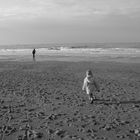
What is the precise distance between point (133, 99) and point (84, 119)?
367 centimetres

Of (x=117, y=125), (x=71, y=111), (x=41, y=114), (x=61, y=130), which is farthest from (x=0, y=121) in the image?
(x=117, y=125)

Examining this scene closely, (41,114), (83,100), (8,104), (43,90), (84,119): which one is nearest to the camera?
(84,119)

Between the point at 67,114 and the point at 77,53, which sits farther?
the point at 77,53

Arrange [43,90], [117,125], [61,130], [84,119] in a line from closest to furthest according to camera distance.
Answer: [61,130], [117,125], [84,119], [43,90]

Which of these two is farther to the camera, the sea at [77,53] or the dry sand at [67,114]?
the sea at [77,53]

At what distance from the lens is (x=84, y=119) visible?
719cm

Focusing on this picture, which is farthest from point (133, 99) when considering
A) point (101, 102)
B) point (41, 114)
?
point (41, 114)

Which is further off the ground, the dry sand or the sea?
the sea

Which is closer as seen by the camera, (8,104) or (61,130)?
(61,130)

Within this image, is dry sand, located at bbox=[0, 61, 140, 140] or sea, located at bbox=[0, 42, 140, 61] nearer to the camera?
dry sand, located at bbox=[0, 61, 140, 140]

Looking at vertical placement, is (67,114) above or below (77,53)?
below

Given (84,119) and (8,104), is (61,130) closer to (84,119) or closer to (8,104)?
(84,119)

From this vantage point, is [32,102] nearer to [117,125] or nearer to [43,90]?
[43,90]

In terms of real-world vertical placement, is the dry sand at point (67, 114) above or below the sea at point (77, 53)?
below
